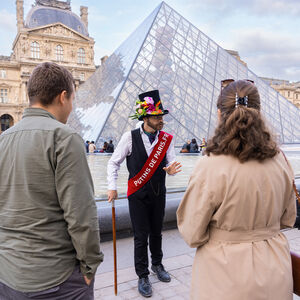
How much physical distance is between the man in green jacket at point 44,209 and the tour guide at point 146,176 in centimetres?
109

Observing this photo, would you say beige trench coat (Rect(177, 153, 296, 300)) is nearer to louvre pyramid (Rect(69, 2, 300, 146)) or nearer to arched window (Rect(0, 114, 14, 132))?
louvre pyramid (Rect(69, 2, 300, 146))

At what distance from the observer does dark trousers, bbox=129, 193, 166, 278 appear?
212 cm

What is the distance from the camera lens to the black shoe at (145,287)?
78.5 inches

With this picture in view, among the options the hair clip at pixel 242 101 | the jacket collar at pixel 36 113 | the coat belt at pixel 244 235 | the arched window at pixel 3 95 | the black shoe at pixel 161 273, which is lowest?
the black shoe at pixel 161 273

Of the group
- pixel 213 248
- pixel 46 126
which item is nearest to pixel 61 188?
pixel 46 126

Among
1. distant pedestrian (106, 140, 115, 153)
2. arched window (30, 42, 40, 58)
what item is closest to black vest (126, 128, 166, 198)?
distant pedestrian (106, 140, 115, 153)

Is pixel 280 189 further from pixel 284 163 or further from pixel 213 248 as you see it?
pixel 213 248

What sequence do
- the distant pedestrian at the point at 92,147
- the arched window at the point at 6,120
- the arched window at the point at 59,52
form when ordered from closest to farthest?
the distant pedestrian at the point at 92,147
the arched window at the point at 6,120
the arched window at the point at 59,52

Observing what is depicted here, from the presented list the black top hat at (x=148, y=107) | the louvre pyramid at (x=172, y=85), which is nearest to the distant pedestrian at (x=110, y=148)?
the louvre pyramid at (x=172, y=85)

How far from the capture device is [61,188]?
100cm

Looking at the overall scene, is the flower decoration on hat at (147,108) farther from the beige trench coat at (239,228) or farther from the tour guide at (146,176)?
the beige trench coat at (239,228)

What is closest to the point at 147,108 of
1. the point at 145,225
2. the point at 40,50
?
the point at 145,225

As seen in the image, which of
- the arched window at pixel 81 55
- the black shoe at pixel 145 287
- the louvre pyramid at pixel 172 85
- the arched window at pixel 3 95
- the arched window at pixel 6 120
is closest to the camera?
the black shoe at pixel 145 287

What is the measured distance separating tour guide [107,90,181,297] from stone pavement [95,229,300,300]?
91 millimetres
